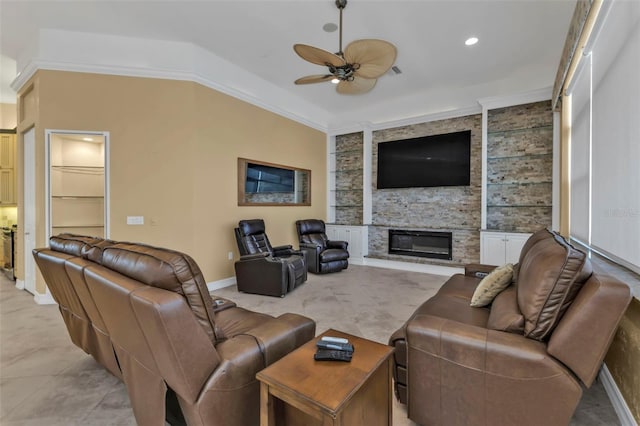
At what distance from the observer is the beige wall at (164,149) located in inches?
144

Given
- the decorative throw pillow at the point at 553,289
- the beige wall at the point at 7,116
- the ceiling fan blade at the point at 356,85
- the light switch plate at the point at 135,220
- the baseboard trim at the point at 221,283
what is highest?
the beige wall at the point at 7,116

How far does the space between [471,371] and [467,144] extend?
475cm

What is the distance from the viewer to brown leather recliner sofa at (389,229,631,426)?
1.21m

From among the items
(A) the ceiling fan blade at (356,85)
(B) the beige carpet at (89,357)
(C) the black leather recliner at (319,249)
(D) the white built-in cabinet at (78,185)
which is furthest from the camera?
(C) the black leather recliner at (319,249)

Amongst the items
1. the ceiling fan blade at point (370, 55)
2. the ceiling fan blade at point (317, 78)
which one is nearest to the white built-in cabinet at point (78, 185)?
the ceiling fan blade at point (317, 78)

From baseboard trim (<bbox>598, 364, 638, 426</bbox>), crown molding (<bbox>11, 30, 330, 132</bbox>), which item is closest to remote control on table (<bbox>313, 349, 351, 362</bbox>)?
baseboard trim (<bbox>598, 364, 638, 426</bbox>)

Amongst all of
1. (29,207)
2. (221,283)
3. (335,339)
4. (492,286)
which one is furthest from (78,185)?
(492,286)

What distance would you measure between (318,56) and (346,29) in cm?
126

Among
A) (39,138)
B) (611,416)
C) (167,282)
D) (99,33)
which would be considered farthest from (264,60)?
(611,416)

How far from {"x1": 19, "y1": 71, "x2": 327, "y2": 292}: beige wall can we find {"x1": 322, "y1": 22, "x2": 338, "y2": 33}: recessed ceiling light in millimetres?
1846

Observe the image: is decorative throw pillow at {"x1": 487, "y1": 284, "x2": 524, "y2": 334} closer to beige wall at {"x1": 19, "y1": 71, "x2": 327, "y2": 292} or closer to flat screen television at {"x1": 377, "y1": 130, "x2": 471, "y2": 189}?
beige wall at {"x1": 19, "y1": 71, "x2": 327, "y2": 292}

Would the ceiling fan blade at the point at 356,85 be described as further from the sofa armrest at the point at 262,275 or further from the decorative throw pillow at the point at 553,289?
the decorative throw pillow at the point at 553,289

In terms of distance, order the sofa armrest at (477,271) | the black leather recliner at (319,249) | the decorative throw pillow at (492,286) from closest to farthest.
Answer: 1. the decorative throw pillow at (492,286)
2. the sofa armrest at (477,271)
3. the black leather recliner at (319,249)

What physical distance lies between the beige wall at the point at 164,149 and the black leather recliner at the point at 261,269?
1.13 ft
